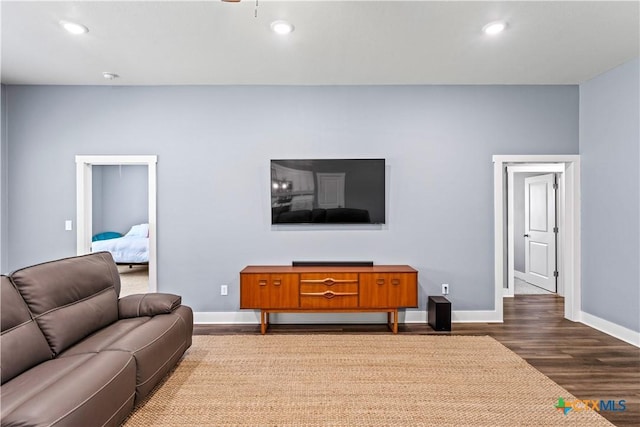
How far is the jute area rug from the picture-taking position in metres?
2.18

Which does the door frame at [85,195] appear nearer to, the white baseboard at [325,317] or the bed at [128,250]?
the white baseboard at [325,317]

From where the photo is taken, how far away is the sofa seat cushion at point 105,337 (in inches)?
83.8

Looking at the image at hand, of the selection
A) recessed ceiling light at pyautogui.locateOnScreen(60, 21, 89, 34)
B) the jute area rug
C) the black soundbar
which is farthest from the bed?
recessed ceiling light at pyautogui.locateOnScreen(60, 21, 89, 34)

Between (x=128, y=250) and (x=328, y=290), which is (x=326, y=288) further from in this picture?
(x=128, y=250)

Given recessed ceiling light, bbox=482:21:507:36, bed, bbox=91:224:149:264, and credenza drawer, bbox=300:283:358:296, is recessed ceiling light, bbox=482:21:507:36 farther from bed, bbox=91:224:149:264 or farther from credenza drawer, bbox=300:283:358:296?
bed, bbox=91:224:149:264

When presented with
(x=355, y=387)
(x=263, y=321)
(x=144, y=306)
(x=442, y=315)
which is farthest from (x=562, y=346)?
(x=144, y=306)

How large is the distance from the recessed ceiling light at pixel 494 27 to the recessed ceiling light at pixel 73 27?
322cm

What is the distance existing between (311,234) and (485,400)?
92.9 inches

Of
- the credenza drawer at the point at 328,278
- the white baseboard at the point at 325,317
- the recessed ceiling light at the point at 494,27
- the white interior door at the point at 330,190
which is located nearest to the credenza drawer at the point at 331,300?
the credenza drawer at the point at 328,278

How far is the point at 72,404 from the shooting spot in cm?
156

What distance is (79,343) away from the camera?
2.25m

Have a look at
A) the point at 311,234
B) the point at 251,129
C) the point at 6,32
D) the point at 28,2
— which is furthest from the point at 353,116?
the point at 6,32

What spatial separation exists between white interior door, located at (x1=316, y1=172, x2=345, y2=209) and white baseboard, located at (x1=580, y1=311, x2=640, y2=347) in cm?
307

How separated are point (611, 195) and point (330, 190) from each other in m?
2.98
